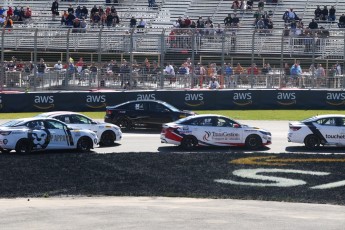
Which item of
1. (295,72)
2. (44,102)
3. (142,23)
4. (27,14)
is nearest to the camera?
(44,102)

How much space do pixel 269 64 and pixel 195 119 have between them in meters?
15.3

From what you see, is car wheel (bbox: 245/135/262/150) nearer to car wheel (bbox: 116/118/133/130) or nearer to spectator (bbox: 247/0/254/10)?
car wheel (bbox: 116/118/133/130)

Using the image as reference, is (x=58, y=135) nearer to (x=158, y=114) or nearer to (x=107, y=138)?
(x=107, y=138)

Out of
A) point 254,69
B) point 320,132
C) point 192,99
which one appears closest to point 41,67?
point 192,99

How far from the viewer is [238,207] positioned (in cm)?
2419

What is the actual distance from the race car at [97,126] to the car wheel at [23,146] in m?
2.86

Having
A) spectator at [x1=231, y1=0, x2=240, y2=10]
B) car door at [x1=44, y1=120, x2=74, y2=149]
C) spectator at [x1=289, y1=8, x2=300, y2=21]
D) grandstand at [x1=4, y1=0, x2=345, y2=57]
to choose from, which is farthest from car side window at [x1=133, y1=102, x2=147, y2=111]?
spectator at [x1=231, y1=0, x2=240, y2=10]

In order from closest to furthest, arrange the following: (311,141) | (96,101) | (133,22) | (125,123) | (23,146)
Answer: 1. (23,146)
2. (311,141)
3. (125,123)
4. (96,101)
5. (133,22)

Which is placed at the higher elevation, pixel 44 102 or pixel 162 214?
pixel 44 102

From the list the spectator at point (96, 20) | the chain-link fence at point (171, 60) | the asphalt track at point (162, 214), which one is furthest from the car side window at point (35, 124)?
the spectator at point (96, 20)

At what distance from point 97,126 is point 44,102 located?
456 inches

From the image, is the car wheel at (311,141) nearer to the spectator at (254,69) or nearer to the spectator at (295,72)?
the spectator at (254,69)

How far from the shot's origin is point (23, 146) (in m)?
31.1

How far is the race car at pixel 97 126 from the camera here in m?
33.9
